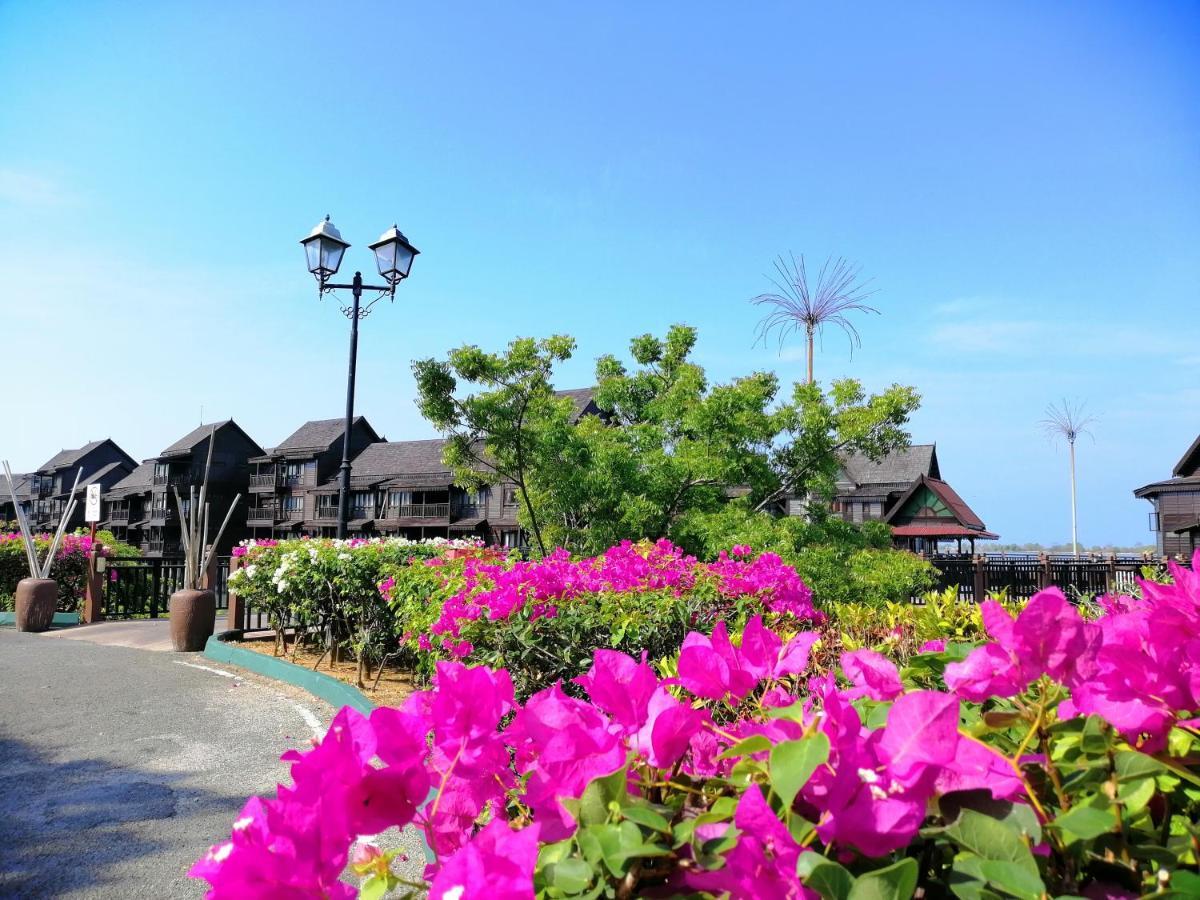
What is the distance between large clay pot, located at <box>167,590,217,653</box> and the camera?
1034 centimetres

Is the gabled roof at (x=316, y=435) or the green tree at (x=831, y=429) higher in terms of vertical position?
the gabled roof at (x=316, y=435)

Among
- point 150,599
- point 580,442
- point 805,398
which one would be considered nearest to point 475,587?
point 580,442

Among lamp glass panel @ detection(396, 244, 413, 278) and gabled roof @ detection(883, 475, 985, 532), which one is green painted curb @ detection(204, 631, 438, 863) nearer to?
lamp glass panel @ detection(396, 244, 413, 278)

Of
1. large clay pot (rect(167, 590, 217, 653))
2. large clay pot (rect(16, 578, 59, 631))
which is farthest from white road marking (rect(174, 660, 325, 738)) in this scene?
large clay pot (rect(16, 578, 59, 631))

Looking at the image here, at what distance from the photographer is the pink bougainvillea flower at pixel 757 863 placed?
740 millimetres

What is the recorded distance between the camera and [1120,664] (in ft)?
3.27

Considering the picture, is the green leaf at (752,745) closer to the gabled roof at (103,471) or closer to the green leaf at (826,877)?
the green leaf at (826,877)

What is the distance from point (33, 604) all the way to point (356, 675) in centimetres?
795

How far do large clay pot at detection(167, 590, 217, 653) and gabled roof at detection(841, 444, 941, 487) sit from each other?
41759 mm

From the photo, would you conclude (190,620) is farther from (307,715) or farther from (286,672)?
(307,715)

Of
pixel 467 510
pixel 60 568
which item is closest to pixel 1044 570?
pixel 60 568

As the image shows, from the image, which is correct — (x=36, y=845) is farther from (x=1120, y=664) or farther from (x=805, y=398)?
(x=805, y=398)

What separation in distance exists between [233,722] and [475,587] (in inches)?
126

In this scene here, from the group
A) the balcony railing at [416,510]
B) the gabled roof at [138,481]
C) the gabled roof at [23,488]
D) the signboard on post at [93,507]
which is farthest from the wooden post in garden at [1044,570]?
the gabled roof at [23,488]
